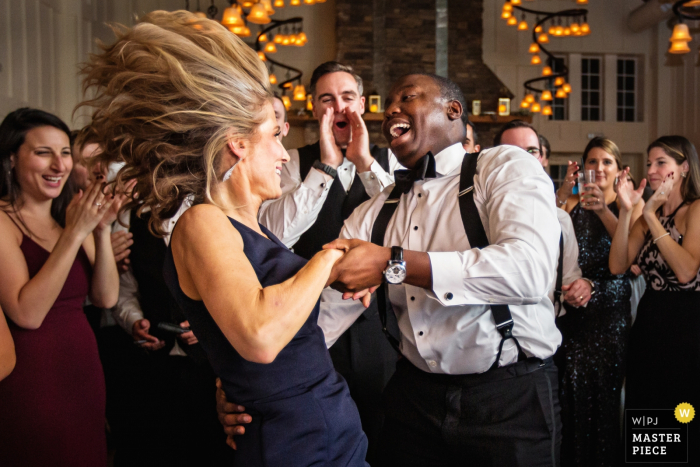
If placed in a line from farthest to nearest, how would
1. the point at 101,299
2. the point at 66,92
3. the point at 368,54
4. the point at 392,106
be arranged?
the point at 368,54, the point at 66,92, the point at 101,299, the point at 392,106

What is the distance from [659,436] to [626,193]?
1.27m

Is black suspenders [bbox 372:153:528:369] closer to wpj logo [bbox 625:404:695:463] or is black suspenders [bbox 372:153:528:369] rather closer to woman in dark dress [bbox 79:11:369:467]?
woman in dark dress [bbox 79:11:369:467]

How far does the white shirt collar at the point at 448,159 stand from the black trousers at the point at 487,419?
644 millimetres

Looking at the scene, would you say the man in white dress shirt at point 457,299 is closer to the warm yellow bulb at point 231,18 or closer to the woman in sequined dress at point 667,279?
the woman in sequined dress at point 667,279

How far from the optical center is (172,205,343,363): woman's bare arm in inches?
42.1

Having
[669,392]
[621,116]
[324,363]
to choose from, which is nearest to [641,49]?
[621,116]

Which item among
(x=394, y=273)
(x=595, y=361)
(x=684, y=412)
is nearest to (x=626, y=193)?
(x=595, y=361)

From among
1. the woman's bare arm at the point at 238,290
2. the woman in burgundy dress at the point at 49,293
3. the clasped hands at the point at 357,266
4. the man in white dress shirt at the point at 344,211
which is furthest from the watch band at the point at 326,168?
the woman's bare arm at the point at 238,290

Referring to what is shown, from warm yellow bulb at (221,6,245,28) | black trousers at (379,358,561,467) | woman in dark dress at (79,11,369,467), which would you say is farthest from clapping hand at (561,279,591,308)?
warm yellow bulb at (221,6,245,28)

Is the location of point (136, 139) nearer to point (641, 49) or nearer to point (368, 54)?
point (368, 54)

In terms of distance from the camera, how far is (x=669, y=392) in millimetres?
3080

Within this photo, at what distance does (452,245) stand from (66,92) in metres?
4.81

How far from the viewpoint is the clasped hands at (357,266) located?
1454 millimetres

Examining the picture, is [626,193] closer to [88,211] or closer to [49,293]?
[88,211]
